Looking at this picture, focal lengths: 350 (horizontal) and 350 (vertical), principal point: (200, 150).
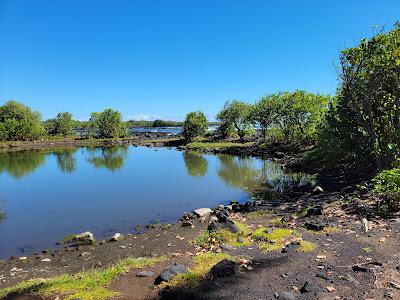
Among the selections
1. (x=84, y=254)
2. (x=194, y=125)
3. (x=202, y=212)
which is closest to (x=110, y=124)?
(x=194, y=125)

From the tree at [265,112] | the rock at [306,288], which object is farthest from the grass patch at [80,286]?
the tree at [265,112]

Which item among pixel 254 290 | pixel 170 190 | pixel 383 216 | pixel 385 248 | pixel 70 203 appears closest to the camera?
pixel 254 290

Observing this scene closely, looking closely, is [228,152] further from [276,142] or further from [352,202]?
[352,202]

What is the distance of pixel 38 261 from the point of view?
13.2 metres

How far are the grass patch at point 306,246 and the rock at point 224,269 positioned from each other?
240cm

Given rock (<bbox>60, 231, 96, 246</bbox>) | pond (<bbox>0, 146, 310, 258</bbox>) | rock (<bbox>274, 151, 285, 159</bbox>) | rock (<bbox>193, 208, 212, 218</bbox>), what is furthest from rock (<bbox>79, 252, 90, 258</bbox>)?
rock (<bbox>274, 151, 285, 159</bbox>)

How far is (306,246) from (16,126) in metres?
99.8

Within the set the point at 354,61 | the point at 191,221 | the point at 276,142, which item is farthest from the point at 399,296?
the point at 276,142

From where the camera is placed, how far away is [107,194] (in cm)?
2661

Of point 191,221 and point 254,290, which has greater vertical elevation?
point 254,290

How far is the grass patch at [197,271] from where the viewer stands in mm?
8023

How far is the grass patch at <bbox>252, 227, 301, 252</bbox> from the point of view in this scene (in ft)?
35.2

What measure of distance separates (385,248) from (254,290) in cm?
443

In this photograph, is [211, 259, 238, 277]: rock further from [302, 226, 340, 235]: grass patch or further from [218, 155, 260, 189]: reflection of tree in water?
[218, 155, 260, 189]: reflection of tree in water
